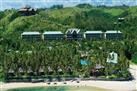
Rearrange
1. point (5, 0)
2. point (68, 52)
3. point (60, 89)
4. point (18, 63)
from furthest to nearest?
point (5, 0)
point (68, 52)
point (18, 63)
point (60, 89)

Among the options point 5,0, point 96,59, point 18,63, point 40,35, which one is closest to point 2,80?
point 18,63

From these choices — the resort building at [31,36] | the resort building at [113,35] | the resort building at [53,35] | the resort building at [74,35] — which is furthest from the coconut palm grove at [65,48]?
the resort building at [53,35]

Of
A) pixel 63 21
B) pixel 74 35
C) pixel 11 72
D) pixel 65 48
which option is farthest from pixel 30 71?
pixel 63 21

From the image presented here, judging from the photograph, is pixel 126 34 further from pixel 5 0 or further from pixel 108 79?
pixel 5 0

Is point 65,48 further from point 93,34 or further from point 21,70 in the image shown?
point 93,34

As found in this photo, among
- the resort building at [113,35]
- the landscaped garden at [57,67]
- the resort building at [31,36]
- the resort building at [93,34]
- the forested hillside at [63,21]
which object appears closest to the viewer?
the landscaped garden at [57,67]

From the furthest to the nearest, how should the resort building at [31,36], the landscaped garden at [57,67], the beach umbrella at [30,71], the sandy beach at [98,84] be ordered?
1. the resort building at [31,36]
2. the beach umbrella at [30,71]
3. the landscaped garden at [57,67]
4. the sandy beach at [98,84]

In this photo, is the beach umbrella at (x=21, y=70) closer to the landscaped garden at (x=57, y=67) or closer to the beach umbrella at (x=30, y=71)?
the landscaped garden at (x=57, y=67)

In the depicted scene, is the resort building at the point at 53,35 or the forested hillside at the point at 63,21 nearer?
the resort building at the point at 53,35
